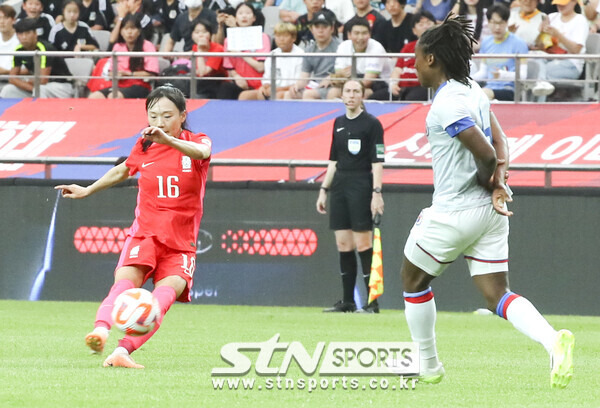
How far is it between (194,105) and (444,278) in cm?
511

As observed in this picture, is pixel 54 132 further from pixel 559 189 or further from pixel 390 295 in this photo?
pixel 559 189

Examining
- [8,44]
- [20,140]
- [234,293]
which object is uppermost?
[8,44]

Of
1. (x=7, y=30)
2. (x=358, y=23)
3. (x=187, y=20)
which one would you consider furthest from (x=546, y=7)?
(x=7, y=30)

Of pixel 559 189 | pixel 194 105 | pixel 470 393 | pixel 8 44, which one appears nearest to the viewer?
pixel 470 393

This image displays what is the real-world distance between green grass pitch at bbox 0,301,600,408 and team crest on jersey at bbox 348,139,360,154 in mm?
1747

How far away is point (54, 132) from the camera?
17.2 meters

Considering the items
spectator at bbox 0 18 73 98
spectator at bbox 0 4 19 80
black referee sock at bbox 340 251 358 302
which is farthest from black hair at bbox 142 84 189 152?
spectator at bbox 0 4 19 80

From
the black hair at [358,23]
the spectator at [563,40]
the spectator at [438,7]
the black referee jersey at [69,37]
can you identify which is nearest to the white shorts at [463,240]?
the spectator at [563,40]

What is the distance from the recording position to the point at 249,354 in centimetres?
854

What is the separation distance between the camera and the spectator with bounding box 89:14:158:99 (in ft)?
56.9

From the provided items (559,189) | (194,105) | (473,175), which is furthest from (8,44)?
(473,175)

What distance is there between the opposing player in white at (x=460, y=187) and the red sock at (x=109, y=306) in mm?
1773

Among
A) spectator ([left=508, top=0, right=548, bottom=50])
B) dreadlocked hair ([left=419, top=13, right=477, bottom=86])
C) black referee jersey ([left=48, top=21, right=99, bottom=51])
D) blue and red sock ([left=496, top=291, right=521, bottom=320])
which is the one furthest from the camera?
black referee jersey ([left=48, top=21, right=99, bottom=51])

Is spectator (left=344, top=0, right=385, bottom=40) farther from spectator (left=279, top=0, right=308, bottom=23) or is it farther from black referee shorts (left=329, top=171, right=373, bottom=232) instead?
black referee shorts (left=329, top=171, right=373, bottom=232)
